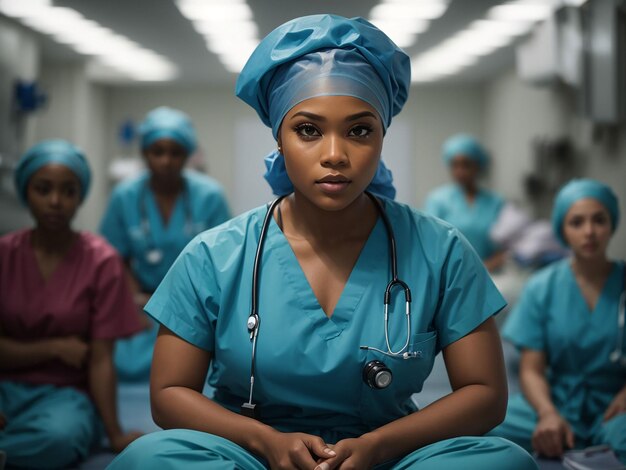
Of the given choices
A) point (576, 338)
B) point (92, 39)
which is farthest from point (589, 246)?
point (92, 39)

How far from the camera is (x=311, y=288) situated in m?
1.48

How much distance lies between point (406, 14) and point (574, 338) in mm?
2150

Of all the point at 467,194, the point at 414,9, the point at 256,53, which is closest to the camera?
the point at 256,53

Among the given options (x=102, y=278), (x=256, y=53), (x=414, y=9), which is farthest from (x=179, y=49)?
Answer: (x=256, y=53)

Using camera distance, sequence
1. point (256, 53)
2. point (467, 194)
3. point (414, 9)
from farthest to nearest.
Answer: point (467, 194), point (414, 9), point (256, 53)

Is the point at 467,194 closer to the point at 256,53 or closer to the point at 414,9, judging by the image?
the point at 414,9

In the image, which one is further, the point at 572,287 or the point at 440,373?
the point at 440,373

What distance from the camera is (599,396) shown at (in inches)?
94.3

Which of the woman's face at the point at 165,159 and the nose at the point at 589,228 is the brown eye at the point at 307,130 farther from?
the woman's face at the point at 165,159

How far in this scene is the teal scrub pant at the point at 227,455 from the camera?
1256mm

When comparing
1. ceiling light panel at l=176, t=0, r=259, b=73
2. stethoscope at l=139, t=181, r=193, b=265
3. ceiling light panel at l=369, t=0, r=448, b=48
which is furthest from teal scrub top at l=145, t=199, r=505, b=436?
stethoscope at l=139, t=181, r=193, b=265

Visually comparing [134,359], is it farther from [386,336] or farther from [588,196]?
[386,336]

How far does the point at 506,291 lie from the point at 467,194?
2.89ft

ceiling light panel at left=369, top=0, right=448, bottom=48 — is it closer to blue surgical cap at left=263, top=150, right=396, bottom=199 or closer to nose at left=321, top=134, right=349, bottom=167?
blue surgical cap at left=263, top=150, right=396, bottom=199
